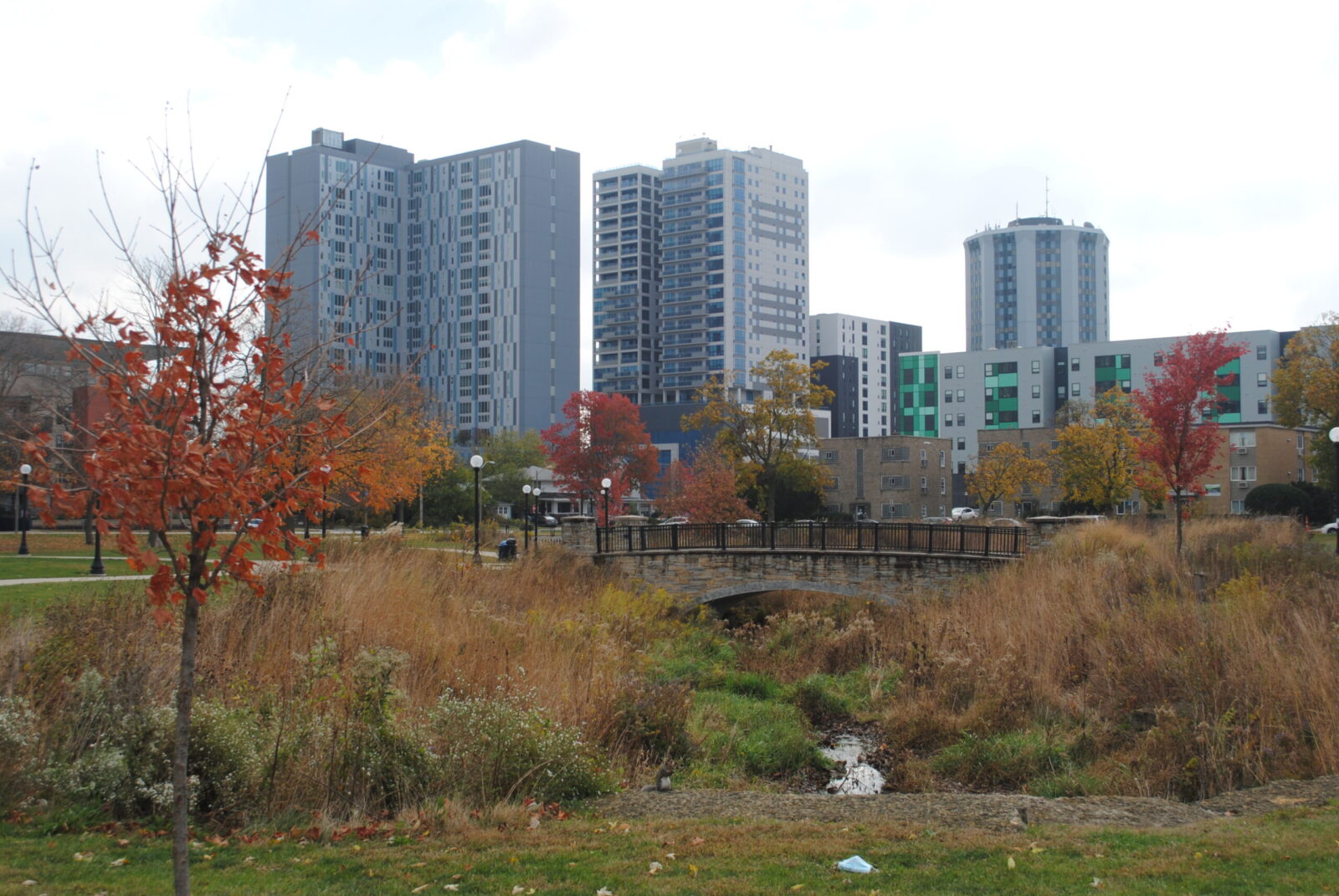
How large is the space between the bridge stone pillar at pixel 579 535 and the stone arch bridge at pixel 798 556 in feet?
0.09

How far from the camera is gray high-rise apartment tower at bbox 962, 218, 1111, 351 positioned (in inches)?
6737

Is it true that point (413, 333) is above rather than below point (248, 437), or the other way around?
above

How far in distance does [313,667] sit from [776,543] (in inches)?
727

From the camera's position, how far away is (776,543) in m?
28.2

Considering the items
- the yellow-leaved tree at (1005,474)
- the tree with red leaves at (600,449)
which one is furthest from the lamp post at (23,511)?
the yellow-leaved tree at (1005,474)

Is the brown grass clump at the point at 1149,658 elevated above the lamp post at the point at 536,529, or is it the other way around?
the lamp post at the point at 536,529

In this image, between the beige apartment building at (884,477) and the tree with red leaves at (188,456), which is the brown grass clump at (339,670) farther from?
the beige apartment building at (884,477)

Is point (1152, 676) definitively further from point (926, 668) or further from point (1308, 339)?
point (1308, 339)

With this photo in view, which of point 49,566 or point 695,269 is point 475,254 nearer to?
point 695,269

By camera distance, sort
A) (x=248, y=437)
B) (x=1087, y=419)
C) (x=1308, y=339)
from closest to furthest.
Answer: (x=248, y=437) → (x=1308, y=339) → (x=1087, y=419)

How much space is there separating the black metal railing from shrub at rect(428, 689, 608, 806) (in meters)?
17.3

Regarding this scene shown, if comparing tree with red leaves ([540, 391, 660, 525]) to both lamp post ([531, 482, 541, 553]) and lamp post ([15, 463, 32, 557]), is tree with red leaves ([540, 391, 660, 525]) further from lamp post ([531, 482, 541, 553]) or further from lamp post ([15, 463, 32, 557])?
lamp post ([15, 463, 32, 557])

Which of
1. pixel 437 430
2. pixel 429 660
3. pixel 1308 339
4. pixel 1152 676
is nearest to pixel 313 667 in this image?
pixel 429 660

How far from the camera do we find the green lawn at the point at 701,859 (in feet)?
21.6
